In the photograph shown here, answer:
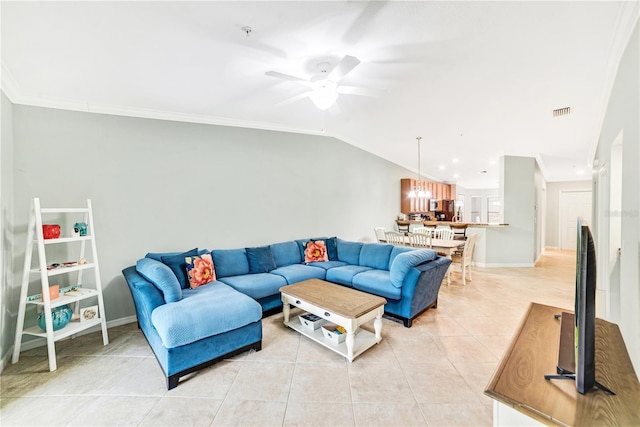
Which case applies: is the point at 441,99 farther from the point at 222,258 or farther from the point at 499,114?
the point at 222,258

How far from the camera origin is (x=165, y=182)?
3.45 meters

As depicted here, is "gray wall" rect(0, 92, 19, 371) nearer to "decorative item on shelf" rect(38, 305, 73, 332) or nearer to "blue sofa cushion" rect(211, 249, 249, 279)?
"decorative item on shelf" rect(38, 305, 73, 332)

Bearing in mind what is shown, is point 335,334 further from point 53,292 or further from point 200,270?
point 53,292

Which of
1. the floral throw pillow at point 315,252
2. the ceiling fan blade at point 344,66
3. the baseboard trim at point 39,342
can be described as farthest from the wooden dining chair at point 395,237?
the baseboard trim at point 39,342

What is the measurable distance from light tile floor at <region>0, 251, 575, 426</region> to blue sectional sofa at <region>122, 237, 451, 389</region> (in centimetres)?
20

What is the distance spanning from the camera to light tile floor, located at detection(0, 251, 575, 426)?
1778 millimetres

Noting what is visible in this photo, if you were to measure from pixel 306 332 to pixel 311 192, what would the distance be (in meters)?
2.69

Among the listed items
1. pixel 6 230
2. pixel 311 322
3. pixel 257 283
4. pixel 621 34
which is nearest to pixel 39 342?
pixel 6 230

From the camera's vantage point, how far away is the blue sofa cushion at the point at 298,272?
3.54 m

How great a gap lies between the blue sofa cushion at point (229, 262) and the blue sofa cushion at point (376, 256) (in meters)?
1.77

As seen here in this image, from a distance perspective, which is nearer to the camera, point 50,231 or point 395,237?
point 50,231

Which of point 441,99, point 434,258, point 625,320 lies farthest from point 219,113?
point 625,320

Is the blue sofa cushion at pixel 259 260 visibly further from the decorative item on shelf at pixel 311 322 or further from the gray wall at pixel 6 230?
the gray wall at pixel 6 230

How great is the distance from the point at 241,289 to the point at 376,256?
6.54 ft
